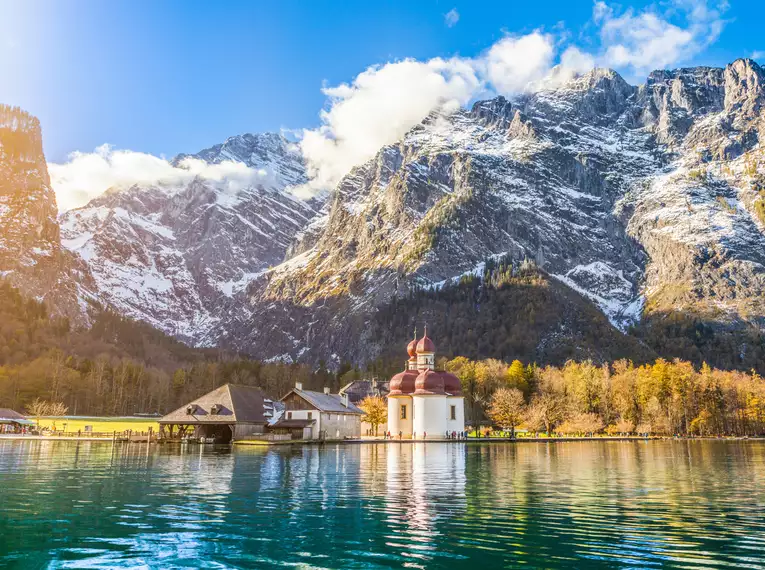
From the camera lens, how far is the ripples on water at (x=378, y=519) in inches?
787

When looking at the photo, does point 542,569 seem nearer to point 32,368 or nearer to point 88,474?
point 88,474

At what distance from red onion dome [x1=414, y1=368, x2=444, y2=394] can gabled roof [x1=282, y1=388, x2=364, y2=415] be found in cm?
1130

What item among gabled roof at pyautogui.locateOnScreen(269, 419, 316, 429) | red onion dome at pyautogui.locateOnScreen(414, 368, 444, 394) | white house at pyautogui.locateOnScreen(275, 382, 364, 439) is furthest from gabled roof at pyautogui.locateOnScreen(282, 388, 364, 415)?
red onion dome at pyautogui.locateOnScreen(414, 368, 444, 394)

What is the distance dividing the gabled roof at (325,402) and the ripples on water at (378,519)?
57.7 metres

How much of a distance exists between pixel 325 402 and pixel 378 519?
84836 millimetres

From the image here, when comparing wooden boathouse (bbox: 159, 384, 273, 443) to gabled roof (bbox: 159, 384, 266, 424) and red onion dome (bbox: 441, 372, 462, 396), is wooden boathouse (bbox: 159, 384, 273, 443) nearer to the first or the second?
gabled roof (bbox: 159, 384, 266, 424)

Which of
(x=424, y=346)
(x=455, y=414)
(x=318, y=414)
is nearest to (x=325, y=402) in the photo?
(x=318, y=414)

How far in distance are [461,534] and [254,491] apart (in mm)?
16097

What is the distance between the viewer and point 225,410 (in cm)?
9700

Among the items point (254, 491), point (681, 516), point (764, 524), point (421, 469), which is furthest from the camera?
point (421, 469)

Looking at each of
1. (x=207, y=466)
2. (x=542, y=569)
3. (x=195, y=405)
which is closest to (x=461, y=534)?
(x=542, y=569)

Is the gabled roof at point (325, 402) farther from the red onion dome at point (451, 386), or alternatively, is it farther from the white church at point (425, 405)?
the red onion dome at point (451, 386)

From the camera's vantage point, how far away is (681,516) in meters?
27.8

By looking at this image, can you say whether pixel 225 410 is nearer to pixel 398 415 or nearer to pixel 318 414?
pixel 318 414
